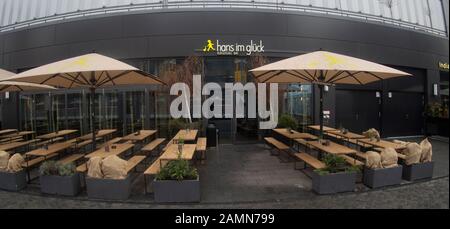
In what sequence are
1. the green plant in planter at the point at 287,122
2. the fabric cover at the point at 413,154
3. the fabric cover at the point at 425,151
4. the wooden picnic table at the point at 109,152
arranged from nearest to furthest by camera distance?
1. the wooden picnic table at the point at 109,152
2. the fabric cover at the point at 413,154
3. the fabric cover at the point at 425,151
4. the green plant in planter at the point at 287,122

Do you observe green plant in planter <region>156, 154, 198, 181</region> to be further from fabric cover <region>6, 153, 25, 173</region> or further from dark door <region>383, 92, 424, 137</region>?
dark door <region>383, 92, 424, 137</region>

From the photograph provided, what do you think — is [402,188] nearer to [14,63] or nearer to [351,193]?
[351,193]

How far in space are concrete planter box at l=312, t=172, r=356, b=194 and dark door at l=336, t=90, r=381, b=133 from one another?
861 cm

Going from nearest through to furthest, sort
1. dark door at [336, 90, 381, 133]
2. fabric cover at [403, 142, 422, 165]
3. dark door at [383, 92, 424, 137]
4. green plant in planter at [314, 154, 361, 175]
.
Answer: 1. green plant in planter at [314, 154, 361, 175]
2. fabric cover at [403, 142, 422, 165]
3. dark door at [336, 90, 381, 133]
4. dark door at [383, 92, 424, 137]

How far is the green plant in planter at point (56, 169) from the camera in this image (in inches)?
216

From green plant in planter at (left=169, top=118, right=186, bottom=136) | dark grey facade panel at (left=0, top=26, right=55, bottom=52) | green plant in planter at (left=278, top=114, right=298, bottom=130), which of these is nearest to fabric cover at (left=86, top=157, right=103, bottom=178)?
green plant in planter at (left=169, top=118, right=186, bottom=136)

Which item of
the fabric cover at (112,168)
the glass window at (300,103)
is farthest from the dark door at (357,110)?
the fabric cover at (112,168)

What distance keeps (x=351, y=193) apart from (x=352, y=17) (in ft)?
35.5

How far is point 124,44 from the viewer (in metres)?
12.1

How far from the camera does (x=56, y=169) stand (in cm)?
554

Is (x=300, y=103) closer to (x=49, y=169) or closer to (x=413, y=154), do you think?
(x=413, y=154)

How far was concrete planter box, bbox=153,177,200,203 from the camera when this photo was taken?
5.05 m

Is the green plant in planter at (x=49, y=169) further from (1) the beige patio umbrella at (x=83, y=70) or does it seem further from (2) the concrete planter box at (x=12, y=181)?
(1) the beige patio umbrella at (x=83, y=70)

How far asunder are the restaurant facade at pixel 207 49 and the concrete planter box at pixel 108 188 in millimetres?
7061
